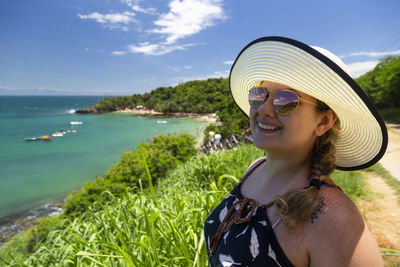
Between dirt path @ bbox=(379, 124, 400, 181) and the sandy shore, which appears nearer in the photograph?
dirt path @ bbox=(379, 124, 400, 181)

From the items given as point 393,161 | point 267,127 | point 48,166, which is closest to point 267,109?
point 267,127

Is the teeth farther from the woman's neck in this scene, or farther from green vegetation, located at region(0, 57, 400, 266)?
green vegetation, located at region(0, 57, 400, 266)

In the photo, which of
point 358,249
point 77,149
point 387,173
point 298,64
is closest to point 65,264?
point 358,249

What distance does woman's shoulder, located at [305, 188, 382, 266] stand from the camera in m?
0.69

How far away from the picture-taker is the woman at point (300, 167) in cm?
73

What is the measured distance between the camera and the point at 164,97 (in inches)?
2931

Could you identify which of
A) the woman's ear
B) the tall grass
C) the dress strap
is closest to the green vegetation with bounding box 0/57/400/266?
the tall grass

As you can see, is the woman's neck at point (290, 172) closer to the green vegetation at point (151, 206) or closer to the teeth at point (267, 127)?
the teeth at point (267, 127)

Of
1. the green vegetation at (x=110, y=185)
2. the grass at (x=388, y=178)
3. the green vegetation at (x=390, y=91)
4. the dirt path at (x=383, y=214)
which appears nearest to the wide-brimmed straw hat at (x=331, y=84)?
the dirt path at (x=383, y=214)

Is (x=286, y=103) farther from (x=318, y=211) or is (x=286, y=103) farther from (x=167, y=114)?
(x=167, y=114)

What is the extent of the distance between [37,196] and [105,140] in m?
20.5

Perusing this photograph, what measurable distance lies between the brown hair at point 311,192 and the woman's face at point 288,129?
0.05m

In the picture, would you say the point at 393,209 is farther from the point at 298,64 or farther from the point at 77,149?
the point at 77,149

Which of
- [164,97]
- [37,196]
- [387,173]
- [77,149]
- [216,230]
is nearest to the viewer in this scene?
[216,230]
